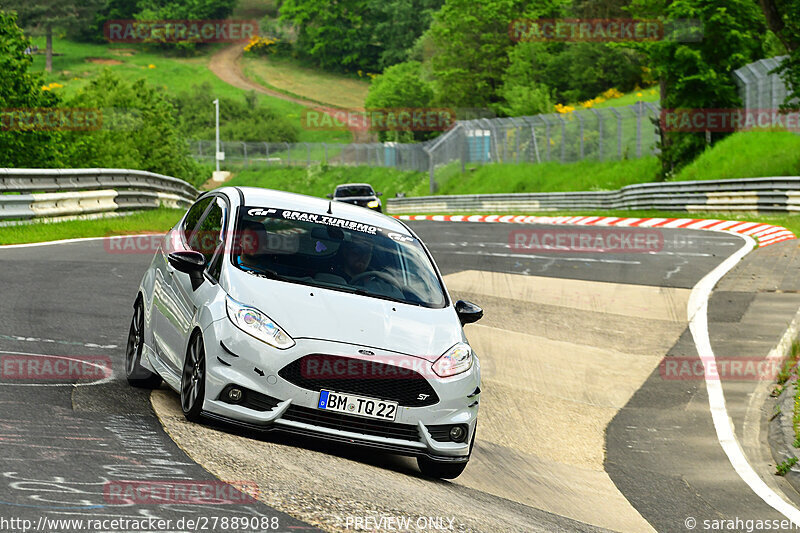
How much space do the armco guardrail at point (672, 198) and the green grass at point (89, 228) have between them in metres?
15.4

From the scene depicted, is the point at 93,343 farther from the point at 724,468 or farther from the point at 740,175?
the point at 740,175

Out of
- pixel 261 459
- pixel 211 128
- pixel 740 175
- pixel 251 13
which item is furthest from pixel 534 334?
pixel 251 13

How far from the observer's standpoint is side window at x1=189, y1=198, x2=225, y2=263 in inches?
315

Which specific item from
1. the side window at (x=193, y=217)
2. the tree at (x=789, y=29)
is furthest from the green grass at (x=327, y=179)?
the side window at (x=193, y=217)

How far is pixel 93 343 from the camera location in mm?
10031

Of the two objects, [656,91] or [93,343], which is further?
[656,91]

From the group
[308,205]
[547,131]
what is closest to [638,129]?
[547,131]

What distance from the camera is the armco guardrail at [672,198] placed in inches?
1141

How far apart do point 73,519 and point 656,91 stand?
2771 inches

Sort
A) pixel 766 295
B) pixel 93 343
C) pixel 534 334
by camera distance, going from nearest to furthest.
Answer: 1. pixel 93 343
2. pixel 534 334
3. pixel 766 295

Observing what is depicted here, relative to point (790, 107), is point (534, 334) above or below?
below

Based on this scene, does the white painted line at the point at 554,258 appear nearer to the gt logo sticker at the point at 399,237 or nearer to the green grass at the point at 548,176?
the gt logo sticker at the point at 399,237

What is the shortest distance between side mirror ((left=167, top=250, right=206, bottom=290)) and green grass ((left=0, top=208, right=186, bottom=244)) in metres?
11.7

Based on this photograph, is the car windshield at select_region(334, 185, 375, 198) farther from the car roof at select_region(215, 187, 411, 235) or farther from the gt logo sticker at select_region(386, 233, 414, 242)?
the gt logo sticker at select_region(386, 233, 414, 242)
